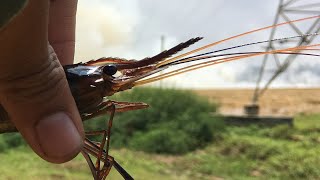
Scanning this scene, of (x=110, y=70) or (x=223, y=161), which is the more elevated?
(x=110, y=70)

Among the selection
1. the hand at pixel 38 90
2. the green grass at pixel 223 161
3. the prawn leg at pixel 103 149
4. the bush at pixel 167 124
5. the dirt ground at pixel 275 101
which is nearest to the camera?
the hand at pixel 38 90

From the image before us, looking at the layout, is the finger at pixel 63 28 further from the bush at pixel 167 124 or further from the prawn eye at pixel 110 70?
the bush at pixel 167 124

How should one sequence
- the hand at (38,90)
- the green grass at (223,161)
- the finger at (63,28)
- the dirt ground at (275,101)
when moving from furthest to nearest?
the dirt ground at (275,101), the green grass at (223,161), the finger at (63,28), the hand at (38,90)

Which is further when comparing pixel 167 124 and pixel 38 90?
pixel 167 124

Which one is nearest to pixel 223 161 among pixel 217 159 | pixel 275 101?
pixel 217 159

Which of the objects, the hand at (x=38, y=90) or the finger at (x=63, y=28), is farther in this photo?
the finger at (x=63, y=28)

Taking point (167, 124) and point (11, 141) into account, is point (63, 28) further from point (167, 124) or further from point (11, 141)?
point (167, 124)

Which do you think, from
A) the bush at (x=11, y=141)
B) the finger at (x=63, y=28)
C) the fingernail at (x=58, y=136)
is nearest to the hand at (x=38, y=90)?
the fingernail at (x=58, y=136)
